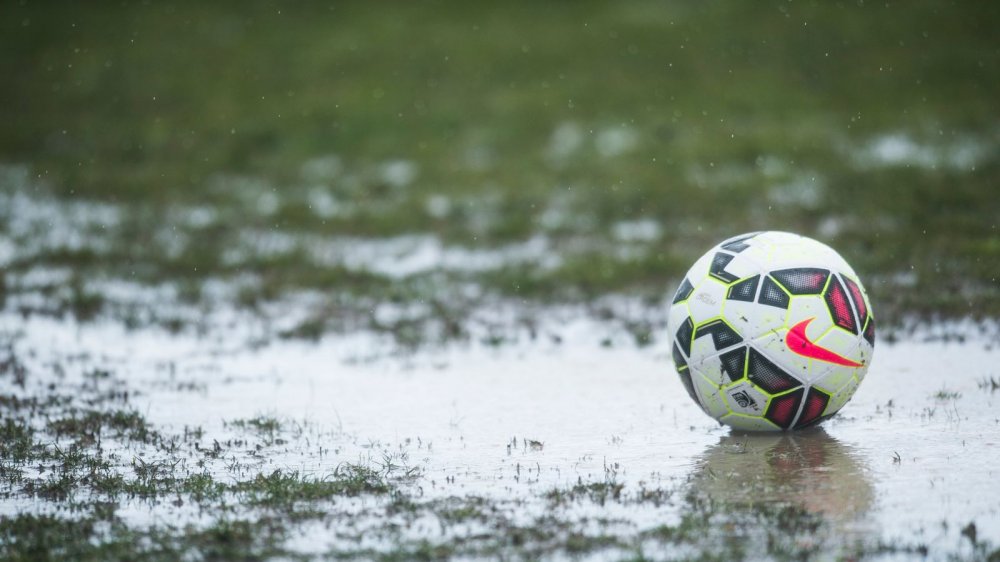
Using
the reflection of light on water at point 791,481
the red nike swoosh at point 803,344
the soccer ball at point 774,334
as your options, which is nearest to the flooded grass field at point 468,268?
the reflection of light on water at point 791,481

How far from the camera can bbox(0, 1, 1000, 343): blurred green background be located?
56.5ft

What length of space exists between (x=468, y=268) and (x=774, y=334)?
10.2 m

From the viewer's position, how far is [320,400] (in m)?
11.3

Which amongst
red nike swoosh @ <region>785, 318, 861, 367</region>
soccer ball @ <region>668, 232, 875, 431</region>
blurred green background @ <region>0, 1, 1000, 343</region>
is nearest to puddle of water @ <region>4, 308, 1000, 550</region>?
soccer ball @ <region>668, 232, 875, 431</region>

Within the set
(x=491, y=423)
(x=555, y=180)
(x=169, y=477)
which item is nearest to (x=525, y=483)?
(x=491, y=423)

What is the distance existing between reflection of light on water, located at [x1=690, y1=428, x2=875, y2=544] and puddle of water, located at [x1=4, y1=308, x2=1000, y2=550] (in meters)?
0.02

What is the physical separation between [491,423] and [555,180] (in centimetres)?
1396

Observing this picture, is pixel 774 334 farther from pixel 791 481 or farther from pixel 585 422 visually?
pixel 585 422

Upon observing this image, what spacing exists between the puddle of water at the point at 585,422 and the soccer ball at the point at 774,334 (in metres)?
0.31

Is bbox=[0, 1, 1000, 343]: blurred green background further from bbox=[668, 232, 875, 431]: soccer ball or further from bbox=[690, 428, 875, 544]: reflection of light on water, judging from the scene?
bbox=[690, 428, 875, 544]: reflection of light on water

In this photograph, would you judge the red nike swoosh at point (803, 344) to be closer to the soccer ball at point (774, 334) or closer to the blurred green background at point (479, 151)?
the soccer ball at point (774, 334)

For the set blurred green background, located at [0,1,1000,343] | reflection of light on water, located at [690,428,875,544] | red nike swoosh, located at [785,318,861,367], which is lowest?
reflection of light on water, located at [690,428,875,544]

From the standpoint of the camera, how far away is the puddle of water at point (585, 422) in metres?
7.50

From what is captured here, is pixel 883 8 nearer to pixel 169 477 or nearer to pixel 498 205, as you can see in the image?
pixel 498 205
